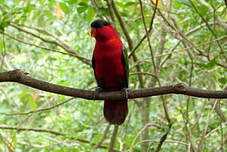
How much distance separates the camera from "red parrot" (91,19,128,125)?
2693 mm

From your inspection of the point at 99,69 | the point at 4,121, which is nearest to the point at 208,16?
the point at 99,69

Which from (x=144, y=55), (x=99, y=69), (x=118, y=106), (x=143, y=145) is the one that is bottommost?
(x=143, y=145)

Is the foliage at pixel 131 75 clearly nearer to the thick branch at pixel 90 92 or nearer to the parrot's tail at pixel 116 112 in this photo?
the parrot's tail at pixel 116 112

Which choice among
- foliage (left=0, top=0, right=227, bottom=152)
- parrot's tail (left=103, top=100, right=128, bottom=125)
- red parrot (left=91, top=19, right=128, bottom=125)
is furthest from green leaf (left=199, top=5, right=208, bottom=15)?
parrot's tail (left=103, top=100, right=128, bottom=125)

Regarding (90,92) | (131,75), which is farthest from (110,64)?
A: (131,75)

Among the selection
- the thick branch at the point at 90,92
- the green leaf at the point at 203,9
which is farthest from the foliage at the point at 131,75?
the thick branch at the point at 90,92

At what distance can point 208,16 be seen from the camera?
118 inches

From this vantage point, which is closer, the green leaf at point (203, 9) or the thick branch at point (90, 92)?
the thick branch at point (90, 92)

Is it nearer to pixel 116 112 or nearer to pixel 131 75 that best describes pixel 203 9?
pixel 116 112

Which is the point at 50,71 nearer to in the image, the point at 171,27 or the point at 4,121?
the point at 4,121

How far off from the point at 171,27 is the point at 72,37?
1.66 meters

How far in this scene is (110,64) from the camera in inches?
107

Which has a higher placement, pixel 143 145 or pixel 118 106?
pixel 118 106

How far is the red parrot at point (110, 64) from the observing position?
269 centimetres
